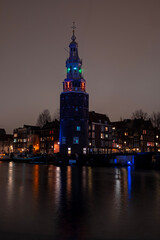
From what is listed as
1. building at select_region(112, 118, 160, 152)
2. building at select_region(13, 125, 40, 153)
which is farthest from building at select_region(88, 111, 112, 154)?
building at select_region(13, 125, 40, 153)

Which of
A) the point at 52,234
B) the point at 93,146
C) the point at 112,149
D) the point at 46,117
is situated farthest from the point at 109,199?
the point at 112,149

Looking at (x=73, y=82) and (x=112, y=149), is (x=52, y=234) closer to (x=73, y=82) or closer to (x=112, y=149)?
(x=73, y=82)

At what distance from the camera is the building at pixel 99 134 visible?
12494cm

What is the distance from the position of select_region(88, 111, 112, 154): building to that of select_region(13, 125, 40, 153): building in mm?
41088

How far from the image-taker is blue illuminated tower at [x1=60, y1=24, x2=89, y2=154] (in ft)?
325

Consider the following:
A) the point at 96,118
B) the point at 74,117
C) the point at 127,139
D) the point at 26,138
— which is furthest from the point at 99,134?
the point at 26,138

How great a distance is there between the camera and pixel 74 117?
329 feet

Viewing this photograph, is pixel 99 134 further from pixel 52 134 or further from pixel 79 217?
pixel 79 217

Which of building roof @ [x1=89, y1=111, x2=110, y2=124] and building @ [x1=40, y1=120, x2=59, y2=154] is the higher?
building roof @ [x1=89, y1=111, x2=110, y2=124]

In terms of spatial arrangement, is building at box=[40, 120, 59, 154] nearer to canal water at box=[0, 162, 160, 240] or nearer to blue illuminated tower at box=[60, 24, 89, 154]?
blue illuminated tower at box=[60, 24, 89, 154]

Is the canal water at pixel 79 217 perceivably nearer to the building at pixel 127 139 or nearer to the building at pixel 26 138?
the building at pixel 127 139

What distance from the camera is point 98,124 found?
129000 mm

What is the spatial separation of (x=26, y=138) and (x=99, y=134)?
54314mm

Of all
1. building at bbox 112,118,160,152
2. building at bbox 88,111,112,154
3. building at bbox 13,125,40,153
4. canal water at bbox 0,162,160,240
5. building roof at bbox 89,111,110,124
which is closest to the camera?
canal water at bbox 0,162,160,240
